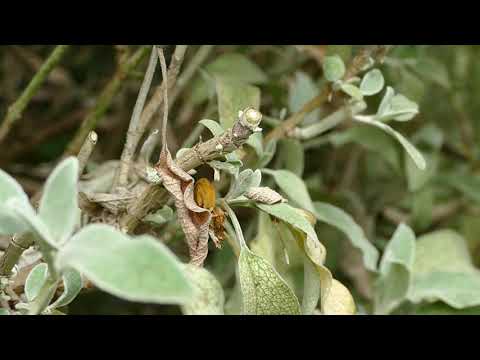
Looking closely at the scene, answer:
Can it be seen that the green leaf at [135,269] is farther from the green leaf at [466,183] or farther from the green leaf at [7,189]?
the green leaf at [466,183]

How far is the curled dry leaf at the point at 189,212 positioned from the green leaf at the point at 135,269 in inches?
5.3

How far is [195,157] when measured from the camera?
1.48 feet

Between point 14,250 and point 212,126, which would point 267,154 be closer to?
point 212,126

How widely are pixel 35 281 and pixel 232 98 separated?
292 millimetres

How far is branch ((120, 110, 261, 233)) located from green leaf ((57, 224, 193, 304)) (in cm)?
13

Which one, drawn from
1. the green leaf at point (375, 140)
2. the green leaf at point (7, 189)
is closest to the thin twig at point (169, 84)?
the green leaf at point (7, 189)

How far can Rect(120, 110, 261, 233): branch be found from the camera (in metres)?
0.43

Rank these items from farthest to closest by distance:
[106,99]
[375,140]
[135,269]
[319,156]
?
[319,156]
[375,140]
[106,99]
[135,269]

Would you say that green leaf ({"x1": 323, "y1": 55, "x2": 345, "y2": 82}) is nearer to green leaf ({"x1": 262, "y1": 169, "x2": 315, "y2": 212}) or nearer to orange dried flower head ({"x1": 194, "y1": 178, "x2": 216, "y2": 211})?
green leaf ({"x1": 262, "y1": 169, "x2": 315, "y2": 212})

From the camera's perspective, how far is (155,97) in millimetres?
626

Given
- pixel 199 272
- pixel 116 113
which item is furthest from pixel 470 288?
pixel 116 113

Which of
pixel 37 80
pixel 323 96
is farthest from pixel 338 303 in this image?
pixel 37 80

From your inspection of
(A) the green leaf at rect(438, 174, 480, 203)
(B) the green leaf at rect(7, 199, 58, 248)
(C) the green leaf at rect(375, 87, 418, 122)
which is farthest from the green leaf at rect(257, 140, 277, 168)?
(A) the green leaf at rect(438, 174, 480, 203)

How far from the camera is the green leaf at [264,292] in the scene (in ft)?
1.53
